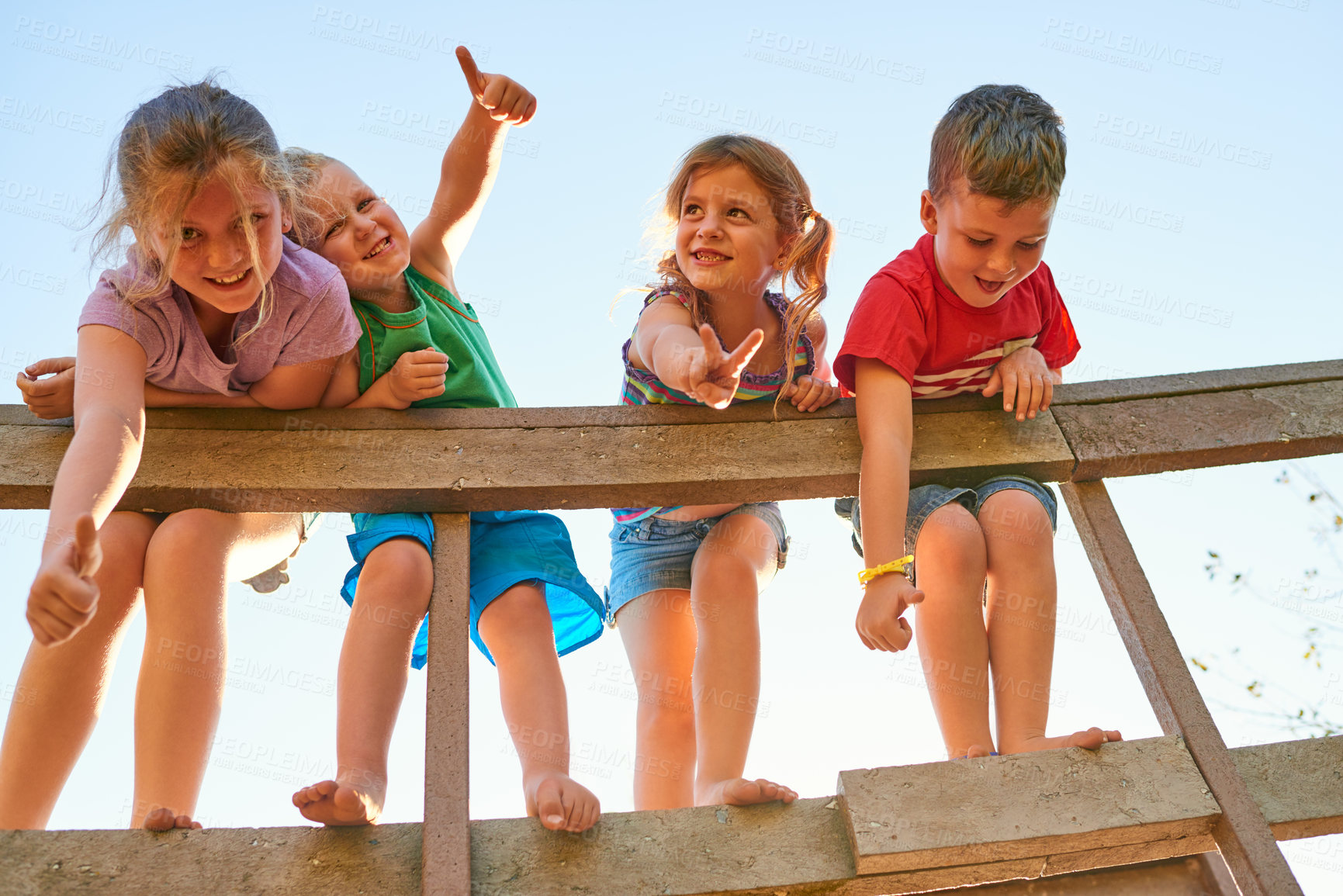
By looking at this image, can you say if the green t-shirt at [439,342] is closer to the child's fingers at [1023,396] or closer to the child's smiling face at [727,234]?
the child's smiling face at [727,234]

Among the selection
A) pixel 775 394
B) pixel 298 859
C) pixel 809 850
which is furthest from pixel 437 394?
pixel 809 850

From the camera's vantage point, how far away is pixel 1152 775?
6.50 ft

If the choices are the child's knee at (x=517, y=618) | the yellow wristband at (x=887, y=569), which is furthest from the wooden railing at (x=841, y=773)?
the child's knee at (x=517, y=618)

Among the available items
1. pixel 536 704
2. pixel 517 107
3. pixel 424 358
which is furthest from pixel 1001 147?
pixel 536 704

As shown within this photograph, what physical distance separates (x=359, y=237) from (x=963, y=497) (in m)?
1.46

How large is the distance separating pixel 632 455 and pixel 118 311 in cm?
100

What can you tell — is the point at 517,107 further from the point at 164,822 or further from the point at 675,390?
the point at 164,822

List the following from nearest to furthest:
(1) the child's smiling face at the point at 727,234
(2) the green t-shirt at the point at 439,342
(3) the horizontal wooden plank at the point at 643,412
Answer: (3) the horizontal wooden plank at the point at 643,412, (2) the green t-shirt at the point at 439,342, (1) the child's smiling face at the point at 727,234

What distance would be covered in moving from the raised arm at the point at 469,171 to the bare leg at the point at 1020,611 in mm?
1353

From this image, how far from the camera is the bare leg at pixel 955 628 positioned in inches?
87.2

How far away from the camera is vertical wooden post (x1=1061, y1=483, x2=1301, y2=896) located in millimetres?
1866

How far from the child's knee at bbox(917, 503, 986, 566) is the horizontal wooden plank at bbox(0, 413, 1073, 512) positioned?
0.09 metres

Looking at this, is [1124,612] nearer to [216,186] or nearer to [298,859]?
Answer: [298,859]

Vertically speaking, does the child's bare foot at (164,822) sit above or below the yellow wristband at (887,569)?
below
